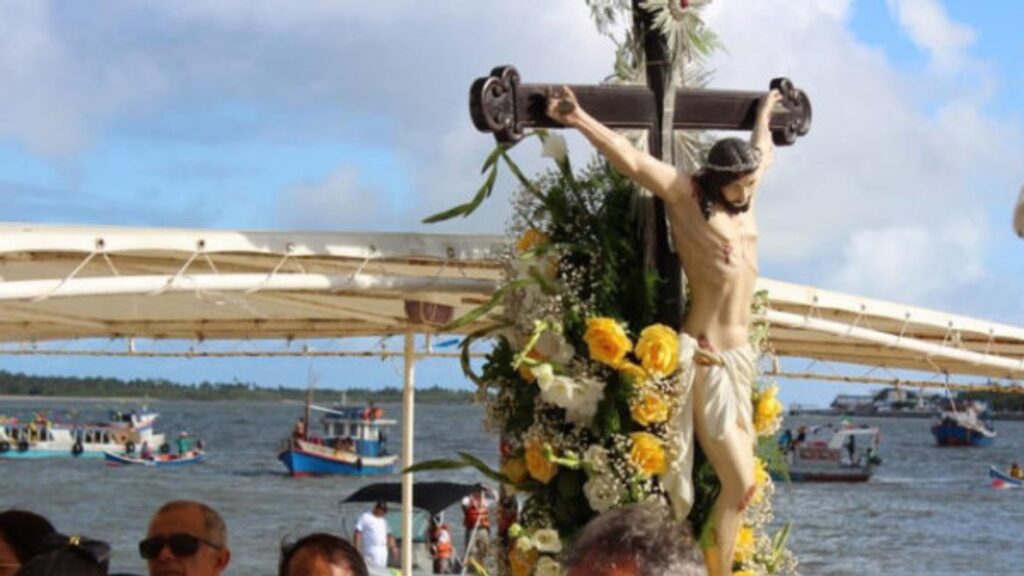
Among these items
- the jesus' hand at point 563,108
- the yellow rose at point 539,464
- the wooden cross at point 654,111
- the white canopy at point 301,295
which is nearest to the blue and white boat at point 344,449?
the white canopy at point 301,295

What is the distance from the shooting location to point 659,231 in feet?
17.6

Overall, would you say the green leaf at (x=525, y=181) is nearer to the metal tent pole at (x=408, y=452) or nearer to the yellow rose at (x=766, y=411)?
the yellow rose at (x=766, y=411)

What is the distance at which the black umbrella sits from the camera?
22156mm

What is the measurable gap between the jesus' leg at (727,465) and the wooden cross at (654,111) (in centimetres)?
27

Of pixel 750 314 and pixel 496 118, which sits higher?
pixel 496 118

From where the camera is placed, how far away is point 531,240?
5.46 metres

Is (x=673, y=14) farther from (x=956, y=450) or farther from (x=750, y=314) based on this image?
(x=956, y=450)

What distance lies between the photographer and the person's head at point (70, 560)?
15.8 ft

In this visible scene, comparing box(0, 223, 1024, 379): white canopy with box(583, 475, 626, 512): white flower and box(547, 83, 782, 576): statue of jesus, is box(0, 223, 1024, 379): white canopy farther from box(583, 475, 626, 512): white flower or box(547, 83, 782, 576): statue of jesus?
box(583, 475, 626, 512): white flower

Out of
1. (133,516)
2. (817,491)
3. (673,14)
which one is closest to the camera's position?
(673,14)

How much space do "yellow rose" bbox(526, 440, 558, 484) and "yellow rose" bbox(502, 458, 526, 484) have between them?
67 millimetres

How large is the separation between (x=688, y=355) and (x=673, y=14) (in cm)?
105

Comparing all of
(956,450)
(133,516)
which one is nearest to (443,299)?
(133,516)

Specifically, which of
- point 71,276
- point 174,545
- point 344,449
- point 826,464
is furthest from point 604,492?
point 826,464
